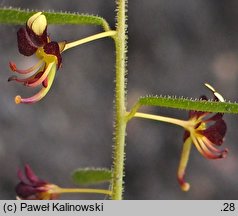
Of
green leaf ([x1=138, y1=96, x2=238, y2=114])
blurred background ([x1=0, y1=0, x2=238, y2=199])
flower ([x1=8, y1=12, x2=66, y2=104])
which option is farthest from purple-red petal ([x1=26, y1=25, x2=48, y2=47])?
A: blurred background ([x1=0, y1=0, x2=238, y2=199])

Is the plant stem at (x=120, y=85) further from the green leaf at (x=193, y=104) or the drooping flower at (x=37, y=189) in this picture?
the drooping flower at (x=37, y=189)

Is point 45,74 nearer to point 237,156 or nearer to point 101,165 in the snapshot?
point 101,165

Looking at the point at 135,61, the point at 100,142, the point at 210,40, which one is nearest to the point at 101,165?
the point at 100,142

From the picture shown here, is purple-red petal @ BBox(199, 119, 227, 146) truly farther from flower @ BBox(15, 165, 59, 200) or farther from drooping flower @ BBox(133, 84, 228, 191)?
flower @ BBox(15, 165, 59, 200)

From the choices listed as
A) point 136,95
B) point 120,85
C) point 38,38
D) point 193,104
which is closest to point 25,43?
point 38,38

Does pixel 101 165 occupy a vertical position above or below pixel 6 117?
below

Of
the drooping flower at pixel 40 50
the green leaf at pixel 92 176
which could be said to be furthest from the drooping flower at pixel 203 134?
the drooping flower at pixel 40 50
